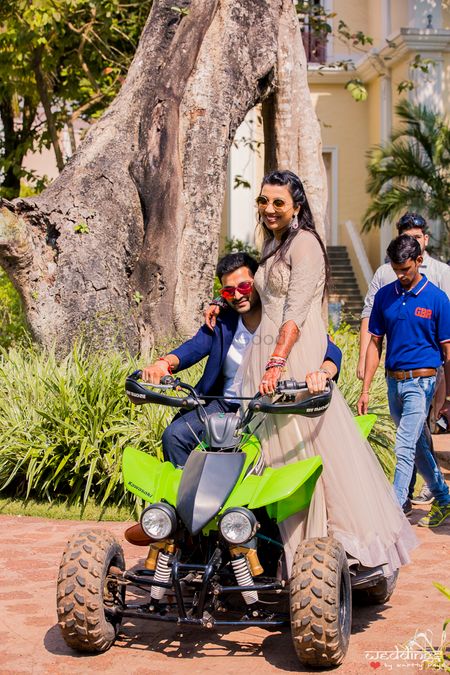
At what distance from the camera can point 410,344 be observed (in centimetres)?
700

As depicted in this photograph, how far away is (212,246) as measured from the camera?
414 inches

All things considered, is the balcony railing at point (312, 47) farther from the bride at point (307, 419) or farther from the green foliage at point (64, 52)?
the bride at point (307, 419)

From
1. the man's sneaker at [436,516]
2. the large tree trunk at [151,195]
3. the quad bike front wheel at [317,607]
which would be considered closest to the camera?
the quad bike front wheel at [317,607]

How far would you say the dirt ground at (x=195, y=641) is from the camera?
180 inches

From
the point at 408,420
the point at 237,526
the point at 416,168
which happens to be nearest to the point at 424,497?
the point at 408,420

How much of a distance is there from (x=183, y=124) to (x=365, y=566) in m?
6.44

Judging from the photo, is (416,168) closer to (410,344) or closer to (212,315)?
(410,344)

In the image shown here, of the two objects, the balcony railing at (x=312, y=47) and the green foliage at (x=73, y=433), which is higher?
the balcony railing at (x=312, y=47)

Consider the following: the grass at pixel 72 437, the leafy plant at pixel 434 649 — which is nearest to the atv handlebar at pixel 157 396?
the leafy plant at pixel 434 649

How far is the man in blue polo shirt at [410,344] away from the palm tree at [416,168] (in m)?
13.4

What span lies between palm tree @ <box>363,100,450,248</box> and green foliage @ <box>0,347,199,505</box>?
12.7 metres

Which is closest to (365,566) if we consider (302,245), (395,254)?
(302,245)

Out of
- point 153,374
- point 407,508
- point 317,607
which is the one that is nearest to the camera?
point 317,607

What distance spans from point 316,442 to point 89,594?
1.20 metres
